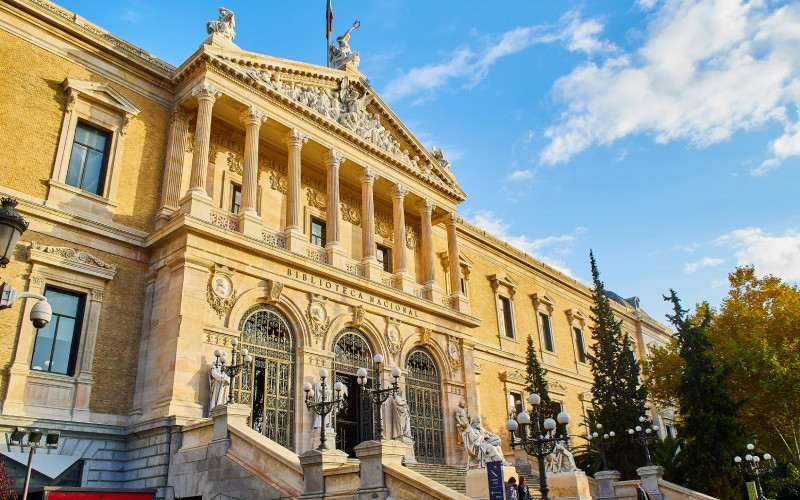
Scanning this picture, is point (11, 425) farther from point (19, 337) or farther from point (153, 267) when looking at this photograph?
point (153, 267)

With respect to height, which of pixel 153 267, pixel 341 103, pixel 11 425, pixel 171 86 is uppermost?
pixel 341 103

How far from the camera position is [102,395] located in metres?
15.5

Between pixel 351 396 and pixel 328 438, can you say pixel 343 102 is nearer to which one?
pixel 351 396

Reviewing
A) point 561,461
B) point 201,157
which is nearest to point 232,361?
point 201,157

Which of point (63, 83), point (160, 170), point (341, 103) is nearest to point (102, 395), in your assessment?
point (160, 170)

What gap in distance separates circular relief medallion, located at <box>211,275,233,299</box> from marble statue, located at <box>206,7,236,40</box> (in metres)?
7.75

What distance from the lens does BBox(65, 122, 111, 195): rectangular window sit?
17.0 meters

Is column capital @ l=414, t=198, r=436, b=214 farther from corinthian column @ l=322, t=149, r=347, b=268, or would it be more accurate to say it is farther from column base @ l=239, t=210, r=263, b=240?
column base @ l=239, t=210, r=263, b=240

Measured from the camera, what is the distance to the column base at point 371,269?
21141mm

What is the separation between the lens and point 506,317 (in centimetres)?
3250

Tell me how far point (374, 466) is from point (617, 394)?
1873 cm

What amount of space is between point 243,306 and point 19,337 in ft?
17.0

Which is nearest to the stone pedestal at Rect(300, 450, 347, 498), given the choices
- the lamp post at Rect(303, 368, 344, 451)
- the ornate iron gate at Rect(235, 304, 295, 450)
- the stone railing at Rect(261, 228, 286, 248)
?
the lamp post at Rect(303, 368, 344, 451)

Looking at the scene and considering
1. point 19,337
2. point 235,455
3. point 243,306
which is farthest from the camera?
point 243,306
